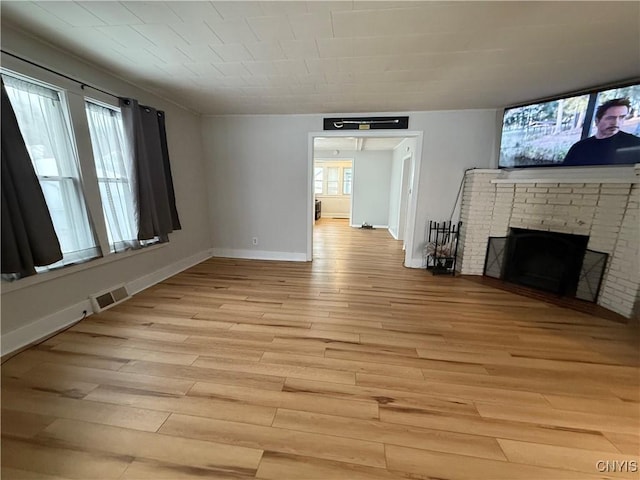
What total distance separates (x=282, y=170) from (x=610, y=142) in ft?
13.2

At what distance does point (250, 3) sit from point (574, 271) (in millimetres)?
4147

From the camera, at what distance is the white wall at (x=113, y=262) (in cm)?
186

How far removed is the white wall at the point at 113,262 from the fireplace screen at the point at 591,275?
5.22 meters

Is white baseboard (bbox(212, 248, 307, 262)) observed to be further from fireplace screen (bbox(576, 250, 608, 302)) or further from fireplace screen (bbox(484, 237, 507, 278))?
fireplace screen (bbox(576, 250, 608, 302))

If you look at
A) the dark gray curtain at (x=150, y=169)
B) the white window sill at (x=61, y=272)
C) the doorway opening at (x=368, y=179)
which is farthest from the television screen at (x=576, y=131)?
the white window sill at (x=61, y=272)

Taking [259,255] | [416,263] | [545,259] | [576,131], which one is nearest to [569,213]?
[545,259]

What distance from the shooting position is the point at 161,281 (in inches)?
128

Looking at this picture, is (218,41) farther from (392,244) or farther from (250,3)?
(392,244)

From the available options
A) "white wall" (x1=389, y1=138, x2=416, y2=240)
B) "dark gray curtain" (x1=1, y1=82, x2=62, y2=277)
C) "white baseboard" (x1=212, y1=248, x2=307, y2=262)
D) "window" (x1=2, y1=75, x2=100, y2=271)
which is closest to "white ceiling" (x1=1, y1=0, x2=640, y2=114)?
"window" (x1=2, y1=75, x2=100, y2=271)

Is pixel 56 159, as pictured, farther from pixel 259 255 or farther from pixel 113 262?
pixel 259 255

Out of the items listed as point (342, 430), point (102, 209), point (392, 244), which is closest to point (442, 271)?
point (392, 244)

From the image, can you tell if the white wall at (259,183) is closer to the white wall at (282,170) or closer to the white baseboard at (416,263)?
the white wall at (282,170)

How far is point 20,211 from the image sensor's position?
180 cm

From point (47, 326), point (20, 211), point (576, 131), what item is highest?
point (576, 131)
